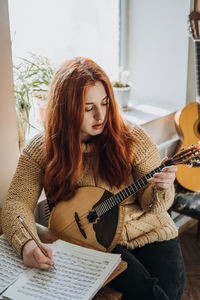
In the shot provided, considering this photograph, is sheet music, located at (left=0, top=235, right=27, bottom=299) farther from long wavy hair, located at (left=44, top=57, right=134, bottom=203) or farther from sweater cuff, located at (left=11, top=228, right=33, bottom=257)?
long wavy hair, located at (left=44, top=57, right=134, bottom=203)

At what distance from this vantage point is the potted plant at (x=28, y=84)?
1.58 m

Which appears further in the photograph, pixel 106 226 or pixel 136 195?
pixel 136 195

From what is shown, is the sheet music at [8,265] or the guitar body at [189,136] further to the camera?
the guitar body at [189,136]

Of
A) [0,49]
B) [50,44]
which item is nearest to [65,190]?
[0,49]

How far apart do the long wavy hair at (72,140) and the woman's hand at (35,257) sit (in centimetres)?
24

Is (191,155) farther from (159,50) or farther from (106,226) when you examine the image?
(159,50)

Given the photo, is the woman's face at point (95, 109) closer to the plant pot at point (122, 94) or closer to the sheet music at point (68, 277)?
the sheet music at point (68, 277)

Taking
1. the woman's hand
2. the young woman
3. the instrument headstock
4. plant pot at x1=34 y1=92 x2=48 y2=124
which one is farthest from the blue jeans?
plant pot at x1=34 y1=92 x2=48 y2=124

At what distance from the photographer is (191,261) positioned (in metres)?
2.11

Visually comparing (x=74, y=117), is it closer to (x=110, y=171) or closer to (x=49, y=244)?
(x=110, y=171)

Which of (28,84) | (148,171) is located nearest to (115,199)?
(148,171)

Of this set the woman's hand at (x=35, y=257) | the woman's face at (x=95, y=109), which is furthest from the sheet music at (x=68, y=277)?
the woman's face at (x=95, y=109)

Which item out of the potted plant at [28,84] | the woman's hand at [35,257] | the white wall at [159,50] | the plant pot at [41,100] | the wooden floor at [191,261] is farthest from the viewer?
the white wall at [159,50]

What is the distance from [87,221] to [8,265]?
0.96ft
